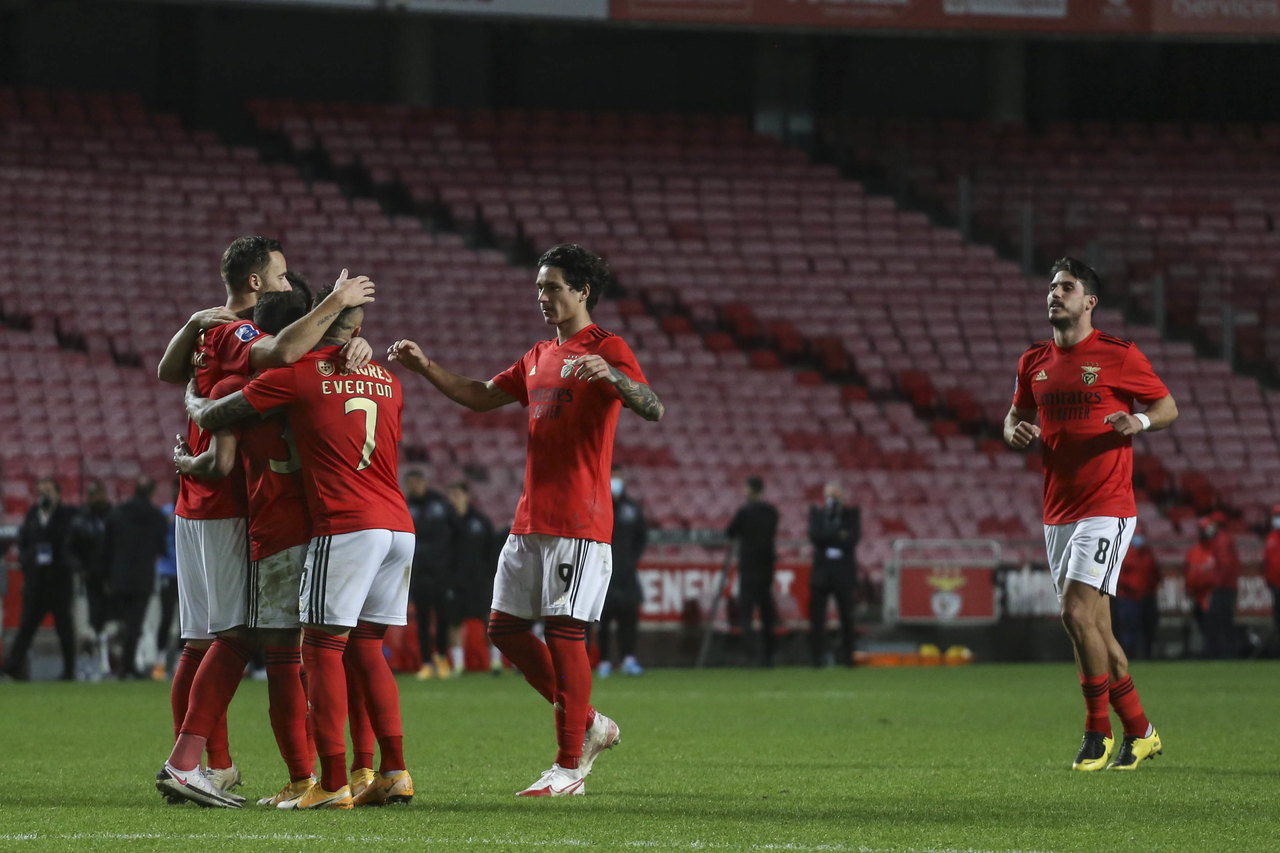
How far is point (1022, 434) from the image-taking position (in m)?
8.34

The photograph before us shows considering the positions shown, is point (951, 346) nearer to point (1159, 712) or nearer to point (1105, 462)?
point (1159, 712)

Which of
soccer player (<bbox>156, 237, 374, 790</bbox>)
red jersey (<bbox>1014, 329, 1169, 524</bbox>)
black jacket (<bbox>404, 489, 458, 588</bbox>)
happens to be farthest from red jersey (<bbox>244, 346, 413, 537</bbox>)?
black jacket (<bbox>404, 489, 458, 588</bbox>)

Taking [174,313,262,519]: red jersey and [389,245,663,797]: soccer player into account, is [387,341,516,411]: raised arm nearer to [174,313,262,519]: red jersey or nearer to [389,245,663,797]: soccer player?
[389,245,663,797]: soccer player

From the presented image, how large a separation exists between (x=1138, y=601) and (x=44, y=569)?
1174 centimetres

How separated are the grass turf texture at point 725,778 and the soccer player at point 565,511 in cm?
38

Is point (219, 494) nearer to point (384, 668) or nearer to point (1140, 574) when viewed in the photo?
point (384, 668)

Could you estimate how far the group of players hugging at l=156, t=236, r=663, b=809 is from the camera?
6.41 m

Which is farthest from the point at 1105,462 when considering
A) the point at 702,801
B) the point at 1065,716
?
the point at 1065,716

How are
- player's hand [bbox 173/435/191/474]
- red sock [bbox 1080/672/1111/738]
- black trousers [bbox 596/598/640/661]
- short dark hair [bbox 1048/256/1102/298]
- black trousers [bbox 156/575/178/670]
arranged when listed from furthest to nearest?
black trousers [bbox 596/598/640/661] < black trousers [bbox 156/575/178/670] < short dark hair [bbox 1048/256/1102/298] < red sock [bbox 1080/672/1111/738] < player's hand [bbox 173/435/191/474]

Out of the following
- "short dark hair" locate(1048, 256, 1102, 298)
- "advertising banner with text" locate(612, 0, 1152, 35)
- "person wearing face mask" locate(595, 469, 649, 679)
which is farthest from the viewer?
"advertising banner with text" locate(612, 0, 1152, 35)

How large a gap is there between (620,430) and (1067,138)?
Result: 12315 millimetres

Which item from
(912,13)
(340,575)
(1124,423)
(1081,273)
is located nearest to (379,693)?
(340,575)

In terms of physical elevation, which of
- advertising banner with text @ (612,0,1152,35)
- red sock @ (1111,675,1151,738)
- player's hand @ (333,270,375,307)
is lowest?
red sock @ (1111,675,1151,738)

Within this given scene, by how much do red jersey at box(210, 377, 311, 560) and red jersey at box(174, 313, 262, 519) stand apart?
188mm
